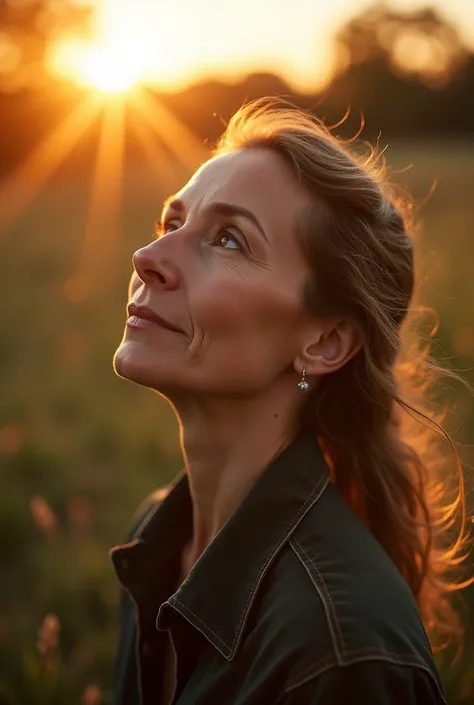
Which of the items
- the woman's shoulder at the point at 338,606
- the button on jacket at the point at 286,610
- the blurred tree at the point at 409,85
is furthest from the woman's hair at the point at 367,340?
the blurred tree at the point at 409,85

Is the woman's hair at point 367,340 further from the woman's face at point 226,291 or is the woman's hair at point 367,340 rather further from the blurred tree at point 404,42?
the blurred tree at point 404,42

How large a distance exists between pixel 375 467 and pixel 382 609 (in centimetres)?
81

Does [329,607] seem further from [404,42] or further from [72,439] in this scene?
[404,42]

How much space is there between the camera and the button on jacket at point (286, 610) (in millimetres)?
1810

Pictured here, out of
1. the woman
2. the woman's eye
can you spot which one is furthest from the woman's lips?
the woman's eye

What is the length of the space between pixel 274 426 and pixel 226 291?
1.73 ft

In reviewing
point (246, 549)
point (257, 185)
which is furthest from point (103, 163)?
point (246, 549)

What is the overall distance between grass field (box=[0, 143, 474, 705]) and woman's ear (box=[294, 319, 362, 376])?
558 millimetres

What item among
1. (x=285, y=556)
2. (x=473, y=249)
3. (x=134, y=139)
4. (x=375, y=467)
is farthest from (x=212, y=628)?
(x=134, y=139)

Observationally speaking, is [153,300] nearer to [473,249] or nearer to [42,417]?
[42,417]

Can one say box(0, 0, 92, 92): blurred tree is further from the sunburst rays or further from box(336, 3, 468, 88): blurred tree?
box(336, 3, 468, 88): blurred tree

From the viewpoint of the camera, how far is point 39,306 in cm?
1109

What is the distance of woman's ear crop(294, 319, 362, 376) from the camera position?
2.48 metres

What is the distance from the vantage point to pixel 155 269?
7.78 ft
